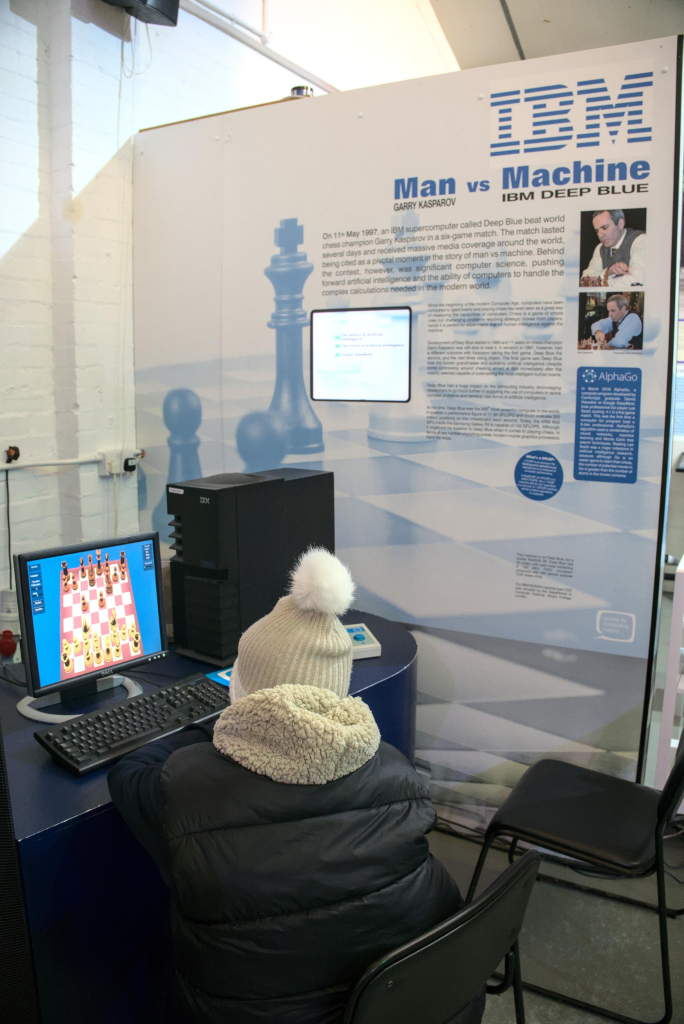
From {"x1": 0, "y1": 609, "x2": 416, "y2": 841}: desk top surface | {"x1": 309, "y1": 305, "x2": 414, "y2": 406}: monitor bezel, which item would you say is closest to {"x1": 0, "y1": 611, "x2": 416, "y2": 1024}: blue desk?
{"x1": 0, "y1": 609, "x2": 416, "y2": 841}: desk top surface

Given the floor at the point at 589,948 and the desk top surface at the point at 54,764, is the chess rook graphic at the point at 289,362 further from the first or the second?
the floor at the point at 589,948

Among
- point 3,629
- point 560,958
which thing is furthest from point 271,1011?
point 3,629

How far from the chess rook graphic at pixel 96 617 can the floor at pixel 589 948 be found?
127 cm

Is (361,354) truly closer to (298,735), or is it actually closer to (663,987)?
(298,735)

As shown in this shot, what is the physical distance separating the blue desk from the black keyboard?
36 mm

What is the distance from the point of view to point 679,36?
6.33ft

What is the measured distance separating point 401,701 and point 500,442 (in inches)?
35.0

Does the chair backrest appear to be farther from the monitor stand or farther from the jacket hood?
the monitor stand

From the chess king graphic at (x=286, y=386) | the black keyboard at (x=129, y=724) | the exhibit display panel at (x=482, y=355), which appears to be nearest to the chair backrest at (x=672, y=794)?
the exhibit display panel at (x=482, y=355)

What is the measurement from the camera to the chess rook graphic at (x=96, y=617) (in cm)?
160

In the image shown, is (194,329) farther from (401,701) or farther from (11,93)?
(401,701)

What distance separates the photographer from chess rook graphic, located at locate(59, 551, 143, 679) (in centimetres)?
160

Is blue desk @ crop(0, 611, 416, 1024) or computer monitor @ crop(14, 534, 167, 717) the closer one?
blue desk @ crop(0, 611, 416, 1024)

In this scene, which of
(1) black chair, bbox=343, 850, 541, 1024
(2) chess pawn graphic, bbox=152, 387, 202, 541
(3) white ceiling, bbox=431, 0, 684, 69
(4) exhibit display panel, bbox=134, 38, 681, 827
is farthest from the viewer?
(2) chess pawn graphic, bbox=152, 387, 202, 541
